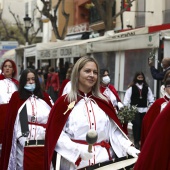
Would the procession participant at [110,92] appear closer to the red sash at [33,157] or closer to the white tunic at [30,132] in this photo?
the white tunic at [30,132]

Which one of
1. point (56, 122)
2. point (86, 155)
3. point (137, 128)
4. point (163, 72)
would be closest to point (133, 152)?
point (86, 155)

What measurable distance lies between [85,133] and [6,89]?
14.1 feet

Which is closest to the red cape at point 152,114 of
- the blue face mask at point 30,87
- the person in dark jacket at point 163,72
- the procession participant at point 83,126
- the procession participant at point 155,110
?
the procession participant at point 155,110

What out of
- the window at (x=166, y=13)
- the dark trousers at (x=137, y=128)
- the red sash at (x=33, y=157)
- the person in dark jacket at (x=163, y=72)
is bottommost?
the dark trousers at (x=137, y=128)

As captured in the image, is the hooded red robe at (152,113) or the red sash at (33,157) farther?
the hooded red robe at (152,113)

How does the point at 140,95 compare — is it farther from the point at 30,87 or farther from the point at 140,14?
the point at 140,14

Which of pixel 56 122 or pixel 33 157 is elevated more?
pixel 56 122

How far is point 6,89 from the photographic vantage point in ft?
27.4

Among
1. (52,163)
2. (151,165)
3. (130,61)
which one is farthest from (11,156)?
(130,61)

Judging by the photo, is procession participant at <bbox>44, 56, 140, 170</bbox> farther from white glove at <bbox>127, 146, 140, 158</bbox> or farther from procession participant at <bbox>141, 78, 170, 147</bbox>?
procession participant at <bbox>141, 78, 170, 147</bbox>

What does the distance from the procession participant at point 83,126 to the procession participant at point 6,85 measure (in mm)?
3911

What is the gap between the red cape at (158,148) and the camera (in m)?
2.63

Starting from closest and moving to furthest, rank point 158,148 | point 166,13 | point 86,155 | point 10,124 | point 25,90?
point 158,148
point 86,155
point 10,124
point 25,90
point 166,13

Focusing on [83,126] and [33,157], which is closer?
[83,126]
